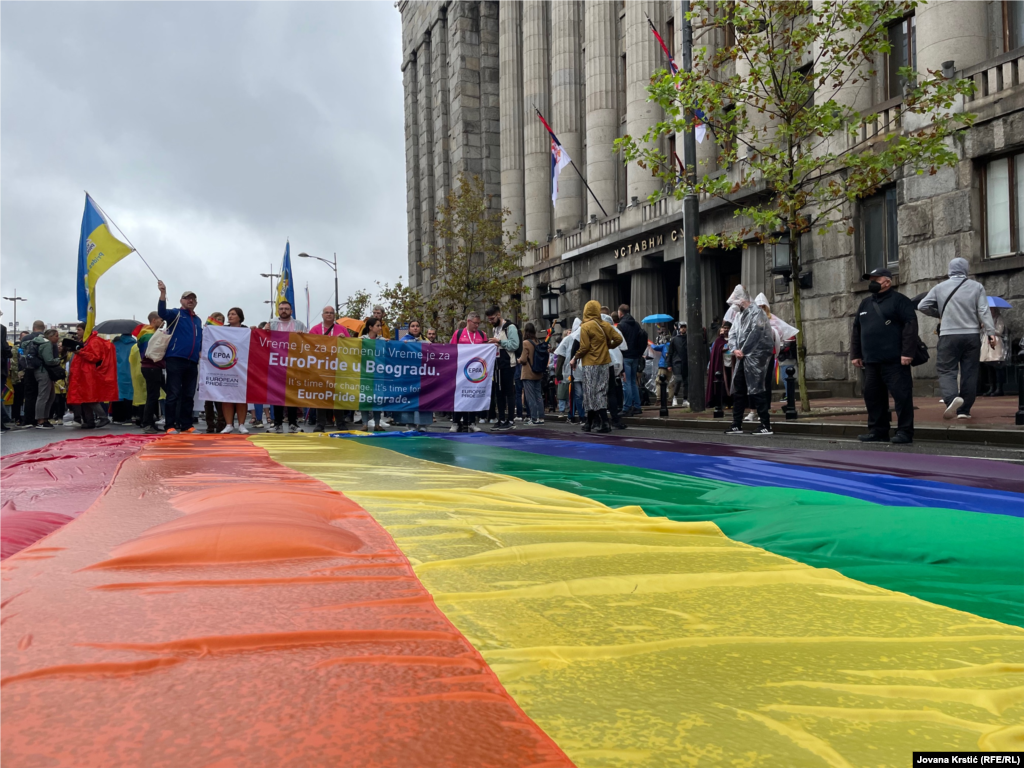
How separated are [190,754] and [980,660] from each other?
1827mm

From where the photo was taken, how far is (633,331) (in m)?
15.7

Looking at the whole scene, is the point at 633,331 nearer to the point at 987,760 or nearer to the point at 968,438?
the point at 968,438

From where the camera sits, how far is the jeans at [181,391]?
11711 millimetres

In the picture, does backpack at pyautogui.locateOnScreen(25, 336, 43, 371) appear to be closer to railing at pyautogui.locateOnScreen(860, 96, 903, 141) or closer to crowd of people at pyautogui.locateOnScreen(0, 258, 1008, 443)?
crowd of people at pyautogui.locateOnScreen(0, 258, 1008, 443)

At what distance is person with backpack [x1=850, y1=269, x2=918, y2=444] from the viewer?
8930 mm

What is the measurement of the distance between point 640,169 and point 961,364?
58.2 feet

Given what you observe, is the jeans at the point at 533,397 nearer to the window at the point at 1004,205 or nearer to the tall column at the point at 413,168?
the window at the point at 1004,205

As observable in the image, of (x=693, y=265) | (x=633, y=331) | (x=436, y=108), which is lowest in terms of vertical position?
(x=633, y=331)

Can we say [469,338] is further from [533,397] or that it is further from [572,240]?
[572,240]

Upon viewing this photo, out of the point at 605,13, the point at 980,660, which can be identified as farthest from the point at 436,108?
the point at 980,660

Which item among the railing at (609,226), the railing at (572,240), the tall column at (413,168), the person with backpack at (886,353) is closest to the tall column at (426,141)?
the tall column at (413,168)

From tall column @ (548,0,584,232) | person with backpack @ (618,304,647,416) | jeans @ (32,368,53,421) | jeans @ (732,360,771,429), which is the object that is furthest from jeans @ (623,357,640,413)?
tall column @ (548,0,584,232)

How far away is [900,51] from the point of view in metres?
18.1

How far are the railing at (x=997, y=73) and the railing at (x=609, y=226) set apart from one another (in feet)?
44.1
